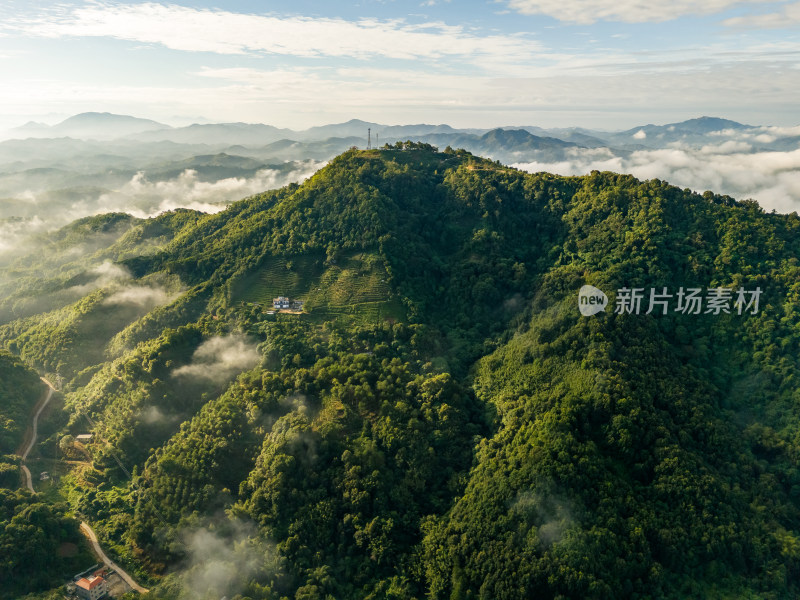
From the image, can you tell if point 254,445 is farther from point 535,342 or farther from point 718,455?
point 718,455

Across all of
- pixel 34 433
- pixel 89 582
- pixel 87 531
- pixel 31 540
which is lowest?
pixel 87 531

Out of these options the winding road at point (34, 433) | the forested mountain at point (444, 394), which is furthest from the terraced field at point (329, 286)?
the winding road at point (34, 433)

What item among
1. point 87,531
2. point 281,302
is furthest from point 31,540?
point 281,302

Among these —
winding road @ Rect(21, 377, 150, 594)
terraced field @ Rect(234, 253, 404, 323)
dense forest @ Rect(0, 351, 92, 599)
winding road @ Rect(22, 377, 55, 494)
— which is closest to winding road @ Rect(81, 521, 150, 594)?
winding road @ Rect(21, 377, 150, 594)

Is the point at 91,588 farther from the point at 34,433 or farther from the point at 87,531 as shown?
the point at 34,433

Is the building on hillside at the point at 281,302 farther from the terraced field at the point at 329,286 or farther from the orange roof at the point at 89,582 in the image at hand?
the orange roof at the point at 89,582

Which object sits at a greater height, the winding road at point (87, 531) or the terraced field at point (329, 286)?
the terraced field at point (329, 286)

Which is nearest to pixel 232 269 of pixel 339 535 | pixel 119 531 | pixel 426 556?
pixel 119 531
